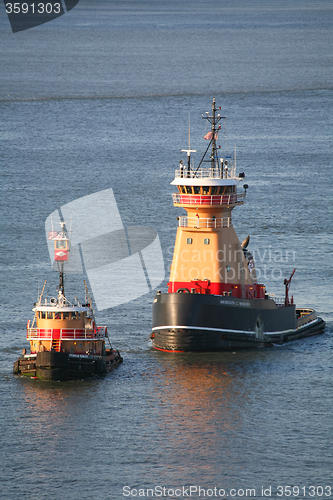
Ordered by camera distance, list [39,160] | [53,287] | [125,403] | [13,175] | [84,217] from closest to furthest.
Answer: [125,403]
[53,287]
[84,217]
[13,175]
[39,160]

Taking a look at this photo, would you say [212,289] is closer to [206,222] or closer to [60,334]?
[206,222]

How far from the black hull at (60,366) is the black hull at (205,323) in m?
4.75

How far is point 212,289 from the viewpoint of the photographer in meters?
53.7

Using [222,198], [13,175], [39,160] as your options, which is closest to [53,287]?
[222,198]

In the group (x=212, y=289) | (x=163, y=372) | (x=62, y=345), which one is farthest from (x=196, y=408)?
(x=212, y=289)

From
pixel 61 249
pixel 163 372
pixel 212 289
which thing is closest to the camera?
pixel 61 249

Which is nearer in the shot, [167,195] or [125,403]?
[125,403]

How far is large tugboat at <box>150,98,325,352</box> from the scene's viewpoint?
169 feet

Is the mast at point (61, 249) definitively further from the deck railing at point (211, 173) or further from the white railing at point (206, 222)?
the deck railing at point (211, 173)

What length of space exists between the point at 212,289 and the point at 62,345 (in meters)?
9.57

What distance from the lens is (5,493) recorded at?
36.3 metres

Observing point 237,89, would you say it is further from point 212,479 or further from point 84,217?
point 212,479

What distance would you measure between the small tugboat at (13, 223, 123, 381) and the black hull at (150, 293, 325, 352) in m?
4.44

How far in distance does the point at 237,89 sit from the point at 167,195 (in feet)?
281
